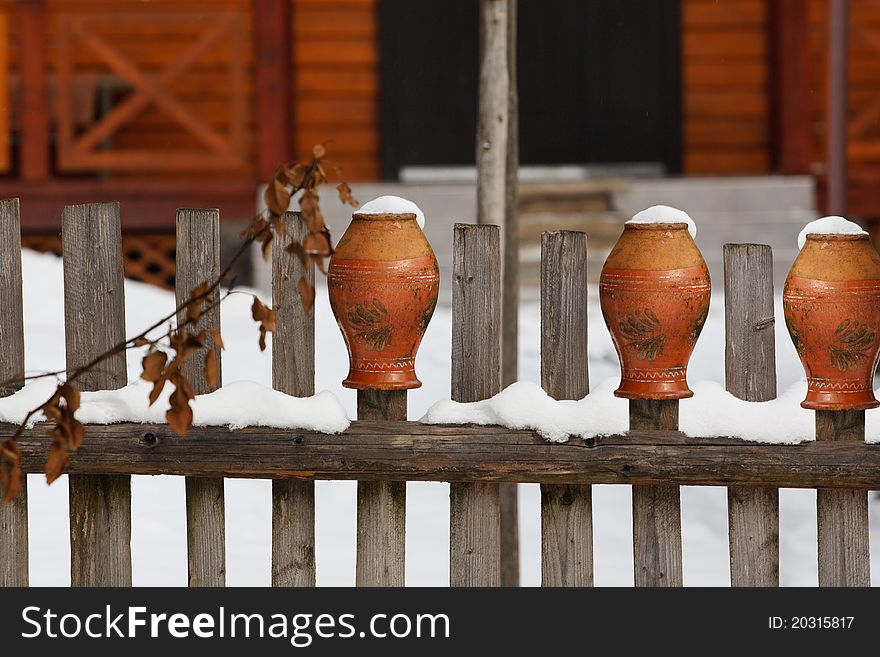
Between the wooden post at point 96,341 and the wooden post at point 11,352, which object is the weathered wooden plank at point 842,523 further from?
the wooden post at point 11,352

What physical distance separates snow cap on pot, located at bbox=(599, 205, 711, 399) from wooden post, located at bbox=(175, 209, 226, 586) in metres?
0.87

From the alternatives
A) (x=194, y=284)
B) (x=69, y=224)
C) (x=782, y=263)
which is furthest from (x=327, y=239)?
(x=782, y=263)

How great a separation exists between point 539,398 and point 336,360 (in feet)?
11.1

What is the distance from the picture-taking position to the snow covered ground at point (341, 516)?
4719 millimetres

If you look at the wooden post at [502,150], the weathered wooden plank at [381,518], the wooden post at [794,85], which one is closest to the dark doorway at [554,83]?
the wooden post at [794,85]

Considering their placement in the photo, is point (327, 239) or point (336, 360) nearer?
point (327, 239)

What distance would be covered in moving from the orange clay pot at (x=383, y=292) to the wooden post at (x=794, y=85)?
21.1ft

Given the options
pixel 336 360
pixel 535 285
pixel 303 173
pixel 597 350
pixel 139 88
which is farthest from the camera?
pixel 139 88

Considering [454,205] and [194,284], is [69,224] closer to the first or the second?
[194,284]

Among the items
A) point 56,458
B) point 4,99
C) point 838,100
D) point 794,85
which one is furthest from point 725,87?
point 56,458

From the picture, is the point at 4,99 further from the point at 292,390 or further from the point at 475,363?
the point at 475,363

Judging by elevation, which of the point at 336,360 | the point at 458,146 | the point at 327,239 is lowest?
the point at 336,360

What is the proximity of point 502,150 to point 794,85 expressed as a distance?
195 inches

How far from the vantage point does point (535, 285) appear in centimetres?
771
